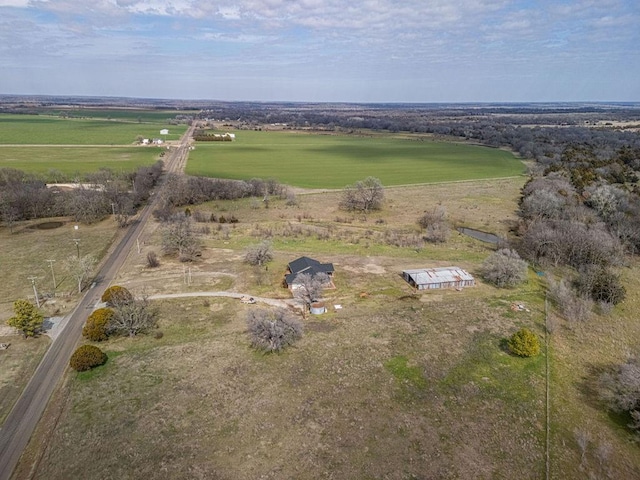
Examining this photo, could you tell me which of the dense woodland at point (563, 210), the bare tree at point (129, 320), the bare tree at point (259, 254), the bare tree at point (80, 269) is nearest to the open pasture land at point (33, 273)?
the bare tree at point (80, 269)

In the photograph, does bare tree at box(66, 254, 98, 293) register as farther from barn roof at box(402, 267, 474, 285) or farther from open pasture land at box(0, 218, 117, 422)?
barn roof at box(402, 267, 474, 285)

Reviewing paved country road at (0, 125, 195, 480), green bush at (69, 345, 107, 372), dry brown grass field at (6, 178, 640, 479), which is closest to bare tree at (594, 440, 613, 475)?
dry brown grass field at (6, 178, 640, 479)

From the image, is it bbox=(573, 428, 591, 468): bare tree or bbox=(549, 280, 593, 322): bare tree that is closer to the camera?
bbox=(573, 428, 591, 468): bare tree

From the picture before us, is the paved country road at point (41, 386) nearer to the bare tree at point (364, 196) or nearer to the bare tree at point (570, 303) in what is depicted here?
the bare tree at point (570, 303)

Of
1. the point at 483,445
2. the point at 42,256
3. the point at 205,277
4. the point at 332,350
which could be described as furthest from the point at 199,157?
the point at 483,445

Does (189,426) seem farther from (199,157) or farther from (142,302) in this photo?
(199,157)

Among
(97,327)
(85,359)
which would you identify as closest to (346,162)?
(97,327)

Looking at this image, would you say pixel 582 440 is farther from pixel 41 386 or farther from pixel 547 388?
pixel 41 386
